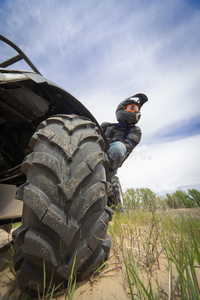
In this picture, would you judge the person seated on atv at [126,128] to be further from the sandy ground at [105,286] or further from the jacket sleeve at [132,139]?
the sandy ground at [105,286]

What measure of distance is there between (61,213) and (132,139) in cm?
213

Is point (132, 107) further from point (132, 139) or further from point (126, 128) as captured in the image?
point (132, 139)

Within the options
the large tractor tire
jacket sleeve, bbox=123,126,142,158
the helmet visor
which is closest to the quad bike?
the large tractor tire

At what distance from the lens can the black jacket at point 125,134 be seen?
251 cm

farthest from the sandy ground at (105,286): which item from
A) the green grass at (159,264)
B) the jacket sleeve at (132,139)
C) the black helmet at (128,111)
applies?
the black helmet at (128,111)

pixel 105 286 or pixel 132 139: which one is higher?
pixel 132 139

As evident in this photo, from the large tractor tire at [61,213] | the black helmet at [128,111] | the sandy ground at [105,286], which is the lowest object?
the sandy ground at [105,286]

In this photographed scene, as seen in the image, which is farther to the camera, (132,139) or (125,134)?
(125,134)

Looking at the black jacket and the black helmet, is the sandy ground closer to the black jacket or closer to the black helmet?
the black jacket

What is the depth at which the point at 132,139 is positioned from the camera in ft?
8.24

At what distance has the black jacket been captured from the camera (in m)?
2.51

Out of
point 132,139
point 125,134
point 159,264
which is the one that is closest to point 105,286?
point 159,264

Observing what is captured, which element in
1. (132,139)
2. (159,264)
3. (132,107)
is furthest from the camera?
(132,107)

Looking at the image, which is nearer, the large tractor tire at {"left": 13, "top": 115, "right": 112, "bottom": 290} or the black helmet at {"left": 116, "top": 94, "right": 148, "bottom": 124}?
the large tractor tire at {"left": 13, "top": 115, "right": 112, "bottom": 290}
